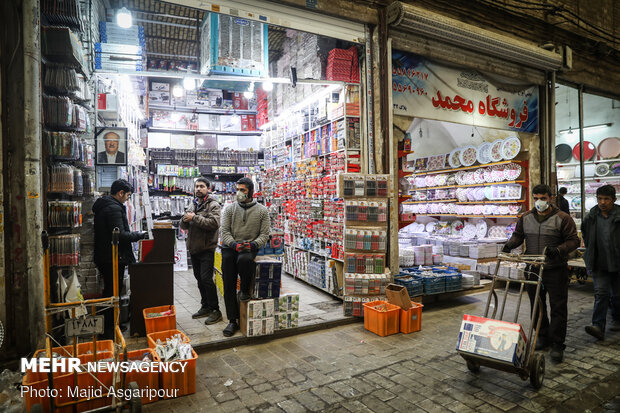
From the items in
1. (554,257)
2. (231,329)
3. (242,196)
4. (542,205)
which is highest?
(242,196)

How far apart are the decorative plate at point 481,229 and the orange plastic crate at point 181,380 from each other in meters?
7.59

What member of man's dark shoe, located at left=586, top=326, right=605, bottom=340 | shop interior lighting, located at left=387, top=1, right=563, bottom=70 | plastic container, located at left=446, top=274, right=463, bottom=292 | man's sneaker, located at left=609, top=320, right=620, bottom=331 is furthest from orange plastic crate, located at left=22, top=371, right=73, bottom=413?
man's sneaker, located at left=609, top=320, right=620, bottom=331

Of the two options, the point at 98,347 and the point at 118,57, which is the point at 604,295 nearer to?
the point at 98,347

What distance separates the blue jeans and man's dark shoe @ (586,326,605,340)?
0.35 ft

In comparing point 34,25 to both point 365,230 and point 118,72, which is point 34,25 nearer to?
point 118,72

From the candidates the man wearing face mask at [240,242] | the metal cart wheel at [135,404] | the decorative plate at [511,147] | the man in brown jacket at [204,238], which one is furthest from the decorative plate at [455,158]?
the metal cart wheel at [135,404]

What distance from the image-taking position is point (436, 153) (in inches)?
402

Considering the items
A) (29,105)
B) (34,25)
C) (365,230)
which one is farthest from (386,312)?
(34,25)

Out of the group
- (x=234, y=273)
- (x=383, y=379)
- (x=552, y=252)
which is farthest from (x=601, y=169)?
(x=234, y=273)

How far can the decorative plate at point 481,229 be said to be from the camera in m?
8.90

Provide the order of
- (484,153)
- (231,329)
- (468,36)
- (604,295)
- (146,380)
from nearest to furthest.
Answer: (146,380) → (231,329) → (604,295) → (468,36) → (484,153)

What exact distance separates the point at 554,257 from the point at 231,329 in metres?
3.81

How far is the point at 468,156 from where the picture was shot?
9188 mm

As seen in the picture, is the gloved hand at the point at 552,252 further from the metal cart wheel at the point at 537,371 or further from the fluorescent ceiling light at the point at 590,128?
the fluorescent ceiling light at the point at 590,128
